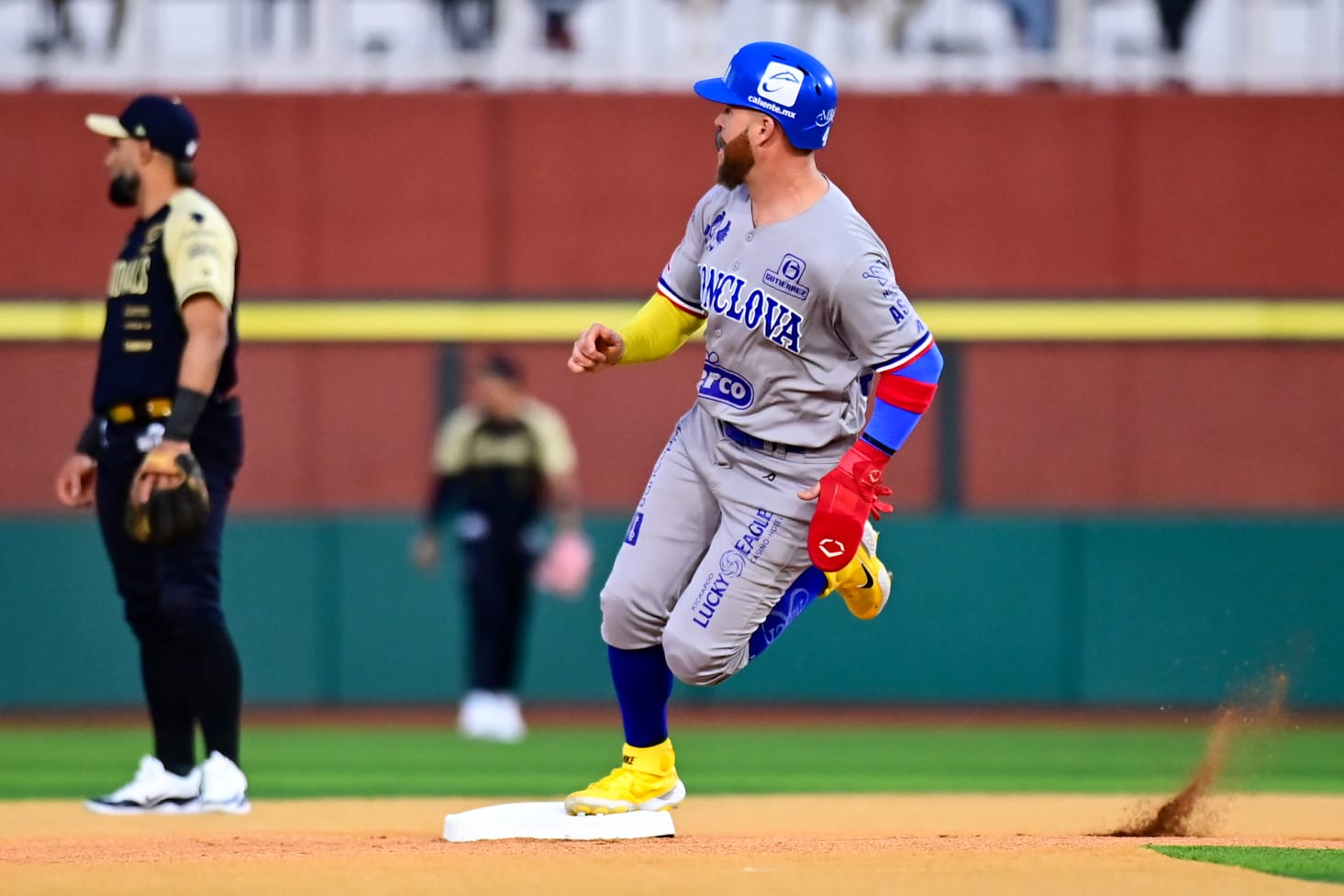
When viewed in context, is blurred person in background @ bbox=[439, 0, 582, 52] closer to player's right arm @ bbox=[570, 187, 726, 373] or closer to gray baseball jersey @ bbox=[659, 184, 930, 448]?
player's right arm @ bbox=[570, 187, 726, 373]

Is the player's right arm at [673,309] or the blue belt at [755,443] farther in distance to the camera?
the player's right arm at [673,309]

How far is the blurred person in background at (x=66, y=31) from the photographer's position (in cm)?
1212

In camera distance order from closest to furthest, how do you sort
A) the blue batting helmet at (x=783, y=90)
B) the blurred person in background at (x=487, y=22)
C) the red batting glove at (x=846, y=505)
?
the red batting glove at (x=846, y=505)
the blue batting helmet at (x=783, y=90)
the blurred person in background at (x=487, y=22)

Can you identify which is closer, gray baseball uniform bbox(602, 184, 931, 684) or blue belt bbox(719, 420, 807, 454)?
Result: gray baseball uniform bbox(602, 184, 931, 684)

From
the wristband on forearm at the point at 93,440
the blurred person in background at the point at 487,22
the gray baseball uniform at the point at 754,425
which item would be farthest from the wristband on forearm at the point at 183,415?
the blurred person in background at the point at 487,22

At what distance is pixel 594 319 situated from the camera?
1193 centimetres

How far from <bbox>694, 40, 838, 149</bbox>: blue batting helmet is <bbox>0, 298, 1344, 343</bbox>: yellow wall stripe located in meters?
7.00

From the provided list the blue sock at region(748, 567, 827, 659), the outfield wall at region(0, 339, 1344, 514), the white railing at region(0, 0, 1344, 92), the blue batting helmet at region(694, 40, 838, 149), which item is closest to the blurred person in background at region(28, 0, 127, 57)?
the white railing at region(0, 0, 1344, 92)

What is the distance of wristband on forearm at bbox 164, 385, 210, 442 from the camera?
5582 mm

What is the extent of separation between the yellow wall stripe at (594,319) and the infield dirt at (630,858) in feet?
20.1

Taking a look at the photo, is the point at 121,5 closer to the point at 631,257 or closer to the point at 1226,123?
the point at 631,257

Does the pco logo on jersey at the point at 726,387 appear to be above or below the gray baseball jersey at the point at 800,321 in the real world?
below

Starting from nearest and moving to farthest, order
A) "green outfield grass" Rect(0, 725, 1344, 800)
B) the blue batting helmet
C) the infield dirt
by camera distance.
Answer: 1. the infield dirt
2. the blue batting helmet
3. "green outfield grass" Rect(0, 725, 1344, 800)

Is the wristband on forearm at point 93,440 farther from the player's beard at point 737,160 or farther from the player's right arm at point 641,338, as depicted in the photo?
the player's beard at point 737,160
